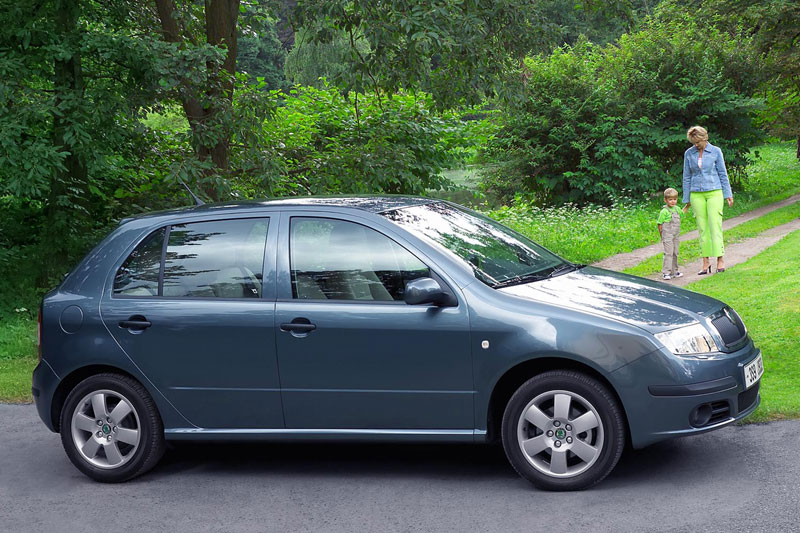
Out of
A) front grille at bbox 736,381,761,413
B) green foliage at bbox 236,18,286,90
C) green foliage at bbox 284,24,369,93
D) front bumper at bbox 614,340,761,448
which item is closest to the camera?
front bumper at bbox 614,340,761,448

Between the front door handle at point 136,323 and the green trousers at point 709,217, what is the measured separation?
8.29 m

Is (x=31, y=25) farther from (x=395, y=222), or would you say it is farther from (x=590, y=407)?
(x=590, y=407)

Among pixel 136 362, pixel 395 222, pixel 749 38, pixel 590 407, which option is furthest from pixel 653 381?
pixel 749 38

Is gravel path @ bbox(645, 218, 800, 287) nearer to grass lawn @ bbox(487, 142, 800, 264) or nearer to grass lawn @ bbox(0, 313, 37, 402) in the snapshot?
grass lawn @ bbox(487, 142, 800, 264)

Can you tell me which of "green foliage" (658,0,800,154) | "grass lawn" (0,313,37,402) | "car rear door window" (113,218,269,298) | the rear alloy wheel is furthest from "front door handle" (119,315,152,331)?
"green foliage" (658,0,800,154)

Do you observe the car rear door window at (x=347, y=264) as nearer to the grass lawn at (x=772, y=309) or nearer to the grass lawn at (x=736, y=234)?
the grass lawn at (x=772, y=309)

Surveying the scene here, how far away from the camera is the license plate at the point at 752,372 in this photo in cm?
546

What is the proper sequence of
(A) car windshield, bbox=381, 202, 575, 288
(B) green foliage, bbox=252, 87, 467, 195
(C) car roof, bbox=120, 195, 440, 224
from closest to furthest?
(A) car windshield, bbox=381, 202, 575, 288 < (C) car roof, bbox=120, 195, 440, 224 < (B) green foliage, bbox=252, 87, 467, 195

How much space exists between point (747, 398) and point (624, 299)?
87 centimetres

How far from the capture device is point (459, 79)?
13.1 m

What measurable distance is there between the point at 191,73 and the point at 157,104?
1861 millimetres

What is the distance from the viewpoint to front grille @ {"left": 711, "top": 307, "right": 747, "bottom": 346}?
553cm

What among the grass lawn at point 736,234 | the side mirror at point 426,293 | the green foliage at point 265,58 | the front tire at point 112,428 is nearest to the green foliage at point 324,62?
the green foliage at point 265,58

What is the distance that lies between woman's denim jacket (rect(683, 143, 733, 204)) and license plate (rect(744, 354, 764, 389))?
21.9ft
